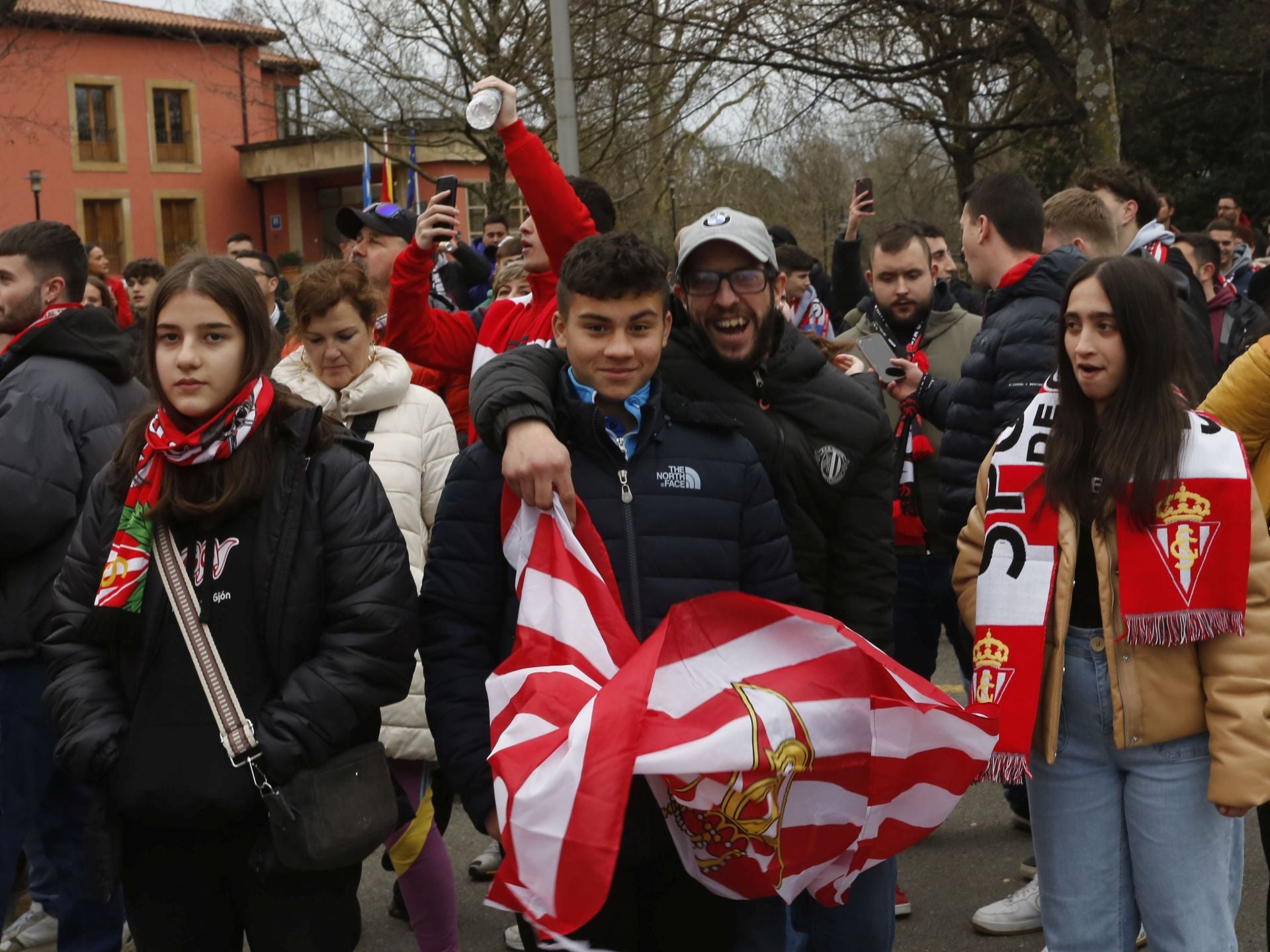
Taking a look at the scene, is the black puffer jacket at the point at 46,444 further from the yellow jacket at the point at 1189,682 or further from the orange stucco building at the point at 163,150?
the orange stucco building at the point at 163,150

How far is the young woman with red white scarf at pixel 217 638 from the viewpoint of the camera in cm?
293

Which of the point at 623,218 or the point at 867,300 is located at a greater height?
the point at 623,218

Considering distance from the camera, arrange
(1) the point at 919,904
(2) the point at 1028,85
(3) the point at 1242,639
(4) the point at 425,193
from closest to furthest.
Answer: (3) the point at 1242,639
(1) the point at 919,904
(2) the point at 1028,85
(4) the point at 425,193

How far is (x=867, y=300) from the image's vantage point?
19.6 feet

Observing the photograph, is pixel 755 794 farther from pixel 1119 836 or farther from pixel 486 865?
pixel 486 865

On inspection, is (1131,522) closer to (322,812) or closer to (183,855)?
(322,812)

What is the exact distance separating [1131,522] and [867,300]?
294 cm

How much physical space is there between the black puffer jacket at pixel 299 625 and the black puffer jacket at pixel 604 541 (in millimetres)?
117

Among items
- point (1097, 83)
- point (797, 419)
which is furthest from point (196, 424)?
point (1097, 83)

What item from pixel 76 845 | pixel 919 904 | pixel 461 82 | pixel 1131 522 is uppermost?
pixel 461 82

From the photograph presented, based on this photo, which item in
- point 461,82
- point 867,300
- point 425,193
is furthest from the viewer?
point 425,193

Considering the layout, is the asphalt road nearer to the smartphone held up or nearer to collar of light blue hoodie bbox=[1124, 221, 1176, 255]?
collar of light blue hoodie bbox=[1124, 221, 1176, 255]

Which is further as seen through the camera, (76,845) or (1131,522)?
(76,845)

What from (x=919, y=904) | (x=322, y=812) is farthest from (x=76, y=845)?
(x=919, y=904)
